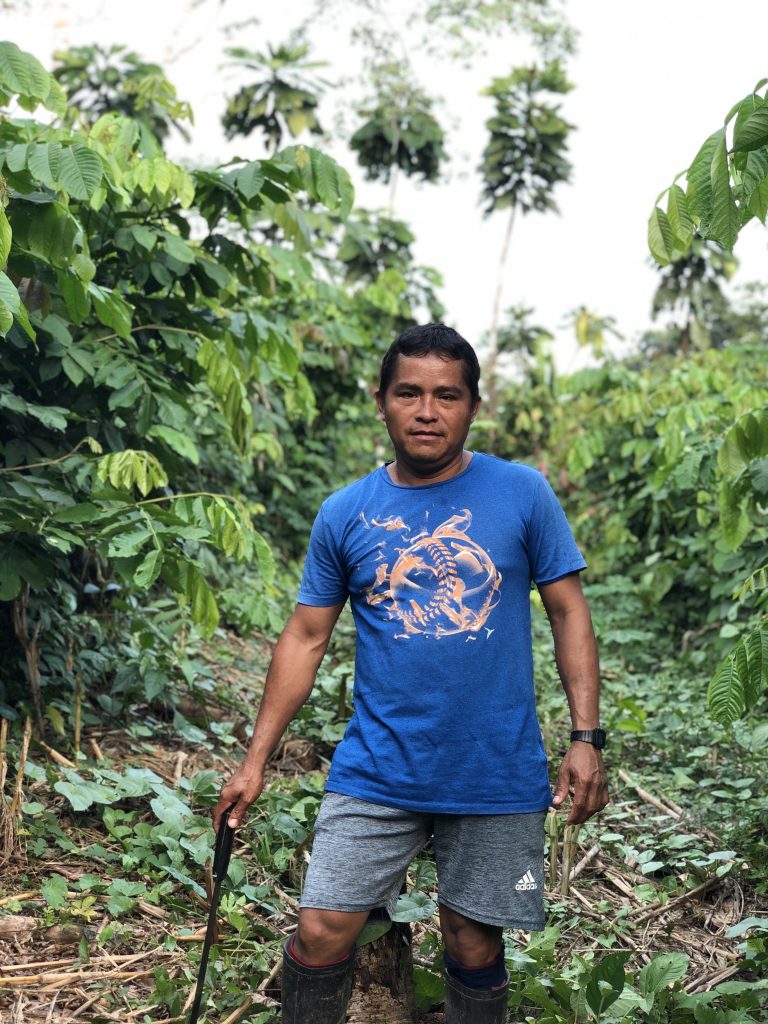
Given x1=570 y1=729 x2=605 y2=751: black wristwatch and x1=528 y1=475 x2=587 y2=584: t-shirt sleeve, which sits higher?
x1=528 y1=475 x2=587 y2=584: t-shirt sleeve

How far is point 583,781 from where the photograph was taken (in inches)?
86.3

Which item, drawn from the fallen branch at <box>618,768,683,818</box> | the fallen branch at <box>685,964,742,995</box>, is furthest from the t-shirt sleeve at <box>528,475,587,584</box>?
the fallen branch at <box>618,768,683,818</box>

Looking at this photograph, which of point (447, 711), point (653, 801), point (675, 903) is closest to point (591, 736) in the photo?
point (447, 711)

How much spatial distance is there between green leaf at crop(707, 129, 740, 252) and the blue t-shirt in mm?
651

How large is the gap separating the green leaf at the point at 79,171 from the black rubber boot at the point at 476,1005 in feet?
7.15

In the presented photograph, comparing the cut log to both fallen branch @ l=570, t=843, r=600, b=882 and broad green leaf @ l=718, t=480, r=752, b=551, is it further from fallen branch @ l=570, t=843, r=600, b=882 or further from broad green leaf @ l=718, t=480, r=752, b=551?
broad green leaf @ l=718, t=480, r=752, b=551

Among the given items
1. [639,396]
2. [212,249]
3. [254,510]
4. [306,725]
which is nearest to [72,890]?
[306,725]

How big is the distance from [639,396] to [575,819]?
639 centimetres

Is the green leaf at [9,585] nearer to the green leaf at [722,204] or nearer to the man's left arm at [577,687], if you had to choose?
the man's left arm at [577,687]

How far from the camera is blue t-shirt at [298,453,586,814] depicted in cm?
218

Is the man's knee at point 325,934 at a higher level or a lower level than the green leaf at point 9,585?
lower

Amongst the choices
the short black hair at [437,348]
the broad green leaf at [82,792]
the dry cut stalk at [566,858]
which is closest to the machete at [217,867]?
the short black hair at [437,348]

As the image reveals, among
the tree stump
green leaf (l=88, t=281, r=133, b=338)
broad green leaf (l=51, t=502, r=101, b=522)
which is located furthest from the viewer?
green leaf (l=88, t=281, r=133, b=338)

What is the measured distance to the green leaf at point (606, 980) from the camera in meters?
2.35
